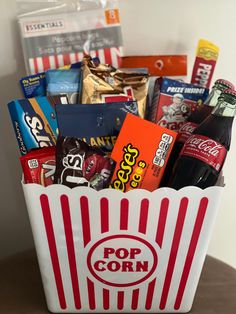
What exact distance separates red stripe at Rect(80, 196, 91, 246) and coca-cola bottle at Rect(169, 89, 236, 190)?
14 cm

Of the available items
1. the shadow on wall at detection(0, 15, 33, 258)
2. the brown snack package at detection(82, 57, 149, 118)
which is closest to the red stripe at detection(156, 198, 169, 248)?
the brown snack package at detection(82, 57, 149, 118)

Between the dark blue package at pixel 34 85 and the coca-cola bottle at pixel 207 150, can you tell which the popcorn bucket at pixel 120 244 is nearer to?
the coca-cola bottle at pixel 207 150

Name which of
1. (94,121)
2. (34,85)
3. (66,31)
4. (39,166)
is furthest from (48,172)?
(66,31)

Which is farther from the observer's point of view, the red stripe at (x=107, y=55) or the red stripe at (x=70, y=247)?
the red stripe at (x=107, y=55)

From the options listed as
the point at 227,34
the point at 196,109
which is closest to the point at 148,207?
the point at 196,109

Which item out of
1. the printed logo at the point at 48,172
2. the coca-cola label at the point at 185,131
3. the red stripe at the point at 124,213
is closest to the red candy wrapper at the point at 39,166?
the printed logo at the point at 48,172

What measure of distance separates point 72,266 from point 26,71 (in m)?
0.40

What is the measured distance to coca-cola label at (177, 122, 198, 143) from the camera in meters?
0.69

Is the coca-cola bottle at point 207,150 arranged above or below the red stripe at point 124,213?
above

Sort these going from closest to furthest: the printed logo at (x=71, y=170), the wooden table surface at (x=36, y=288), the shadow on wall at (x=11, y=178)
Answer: the printed logo at (x=71, y=170), the wooden table surface at (x=36, y=288), the shadow on wall at (x=11, y=178)

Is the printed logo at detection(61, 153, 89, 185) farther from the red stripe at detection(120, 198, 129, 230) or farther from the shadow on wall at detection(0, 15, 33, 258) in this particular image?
the shadow on wall at detection(0, 15, 33, 258)

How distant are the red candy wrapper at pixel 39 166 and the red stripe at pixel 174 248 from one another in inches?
7.9

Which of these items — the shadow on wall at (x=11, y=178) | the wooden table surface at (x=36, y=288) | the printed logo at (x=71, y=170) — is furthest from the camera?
the shadow on wall at (x=11, y=178)

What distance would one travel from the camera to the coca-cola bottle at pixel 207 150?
622mm
